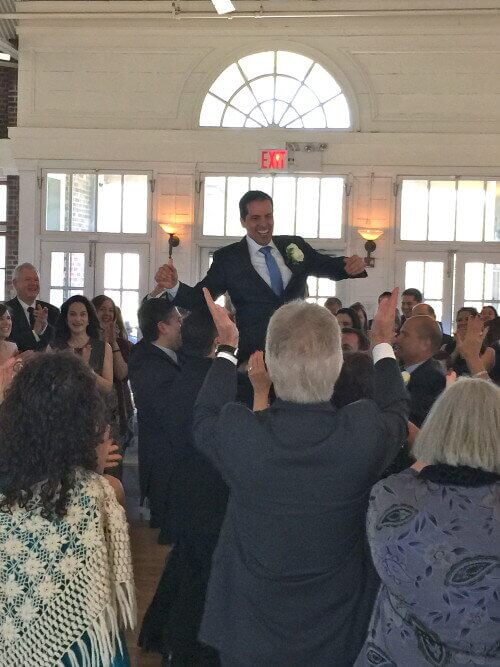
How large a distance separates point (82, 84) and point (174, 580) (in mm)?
9702

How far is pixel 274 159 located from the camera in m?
12.6

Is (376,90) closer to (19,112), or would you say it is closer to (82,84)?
(82,84)

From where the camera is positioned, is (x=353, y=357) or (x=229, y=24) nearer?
(x=353, y=357)

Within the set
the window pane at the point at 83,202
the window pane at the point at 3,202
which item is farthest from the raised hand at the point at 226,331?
the window pane at the point at 3,202

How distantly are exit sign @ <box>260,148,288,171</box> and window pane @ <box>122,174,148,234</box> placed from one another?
5.50ft

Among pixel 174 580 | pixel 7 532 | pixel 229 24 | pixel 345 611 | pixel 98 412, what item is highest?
pixel 229 24

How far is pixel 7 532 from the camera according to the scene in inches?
96.5

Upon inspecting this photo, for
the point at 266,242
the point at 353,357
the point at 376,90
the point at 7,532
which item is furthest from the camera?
the point at 376,90

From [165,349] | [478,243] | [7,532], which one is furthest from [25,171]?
[7,532]

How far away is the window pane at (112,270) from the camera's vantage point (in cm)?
1321

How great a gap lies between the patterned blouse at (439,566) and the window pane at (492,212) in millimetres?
10802

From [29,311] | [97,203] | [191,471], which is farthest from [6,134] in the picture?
[191,471]

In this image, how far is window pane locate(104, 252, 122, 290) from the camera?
13.2m

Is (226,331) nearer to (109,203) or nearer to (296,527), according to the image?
(296,527)
